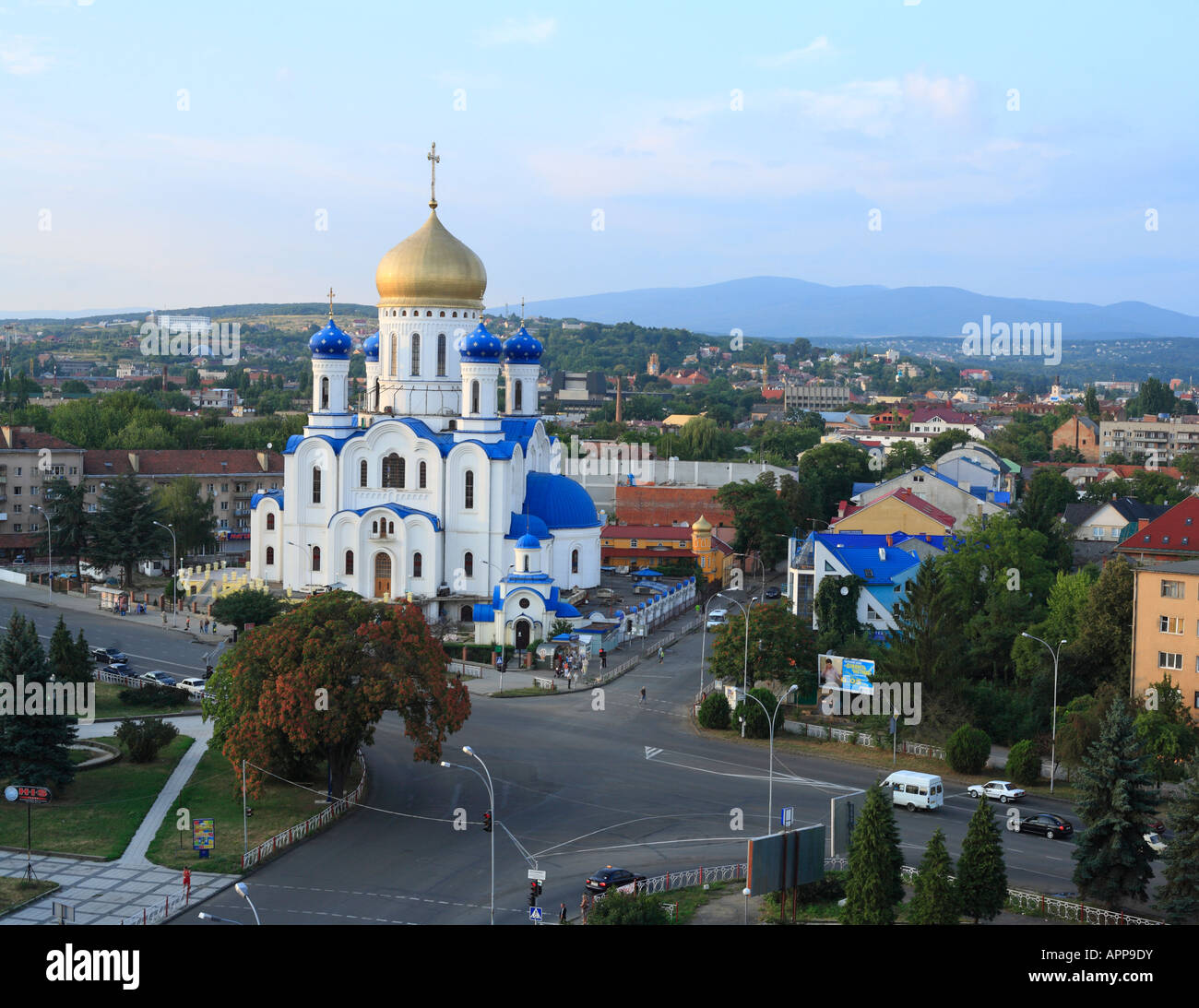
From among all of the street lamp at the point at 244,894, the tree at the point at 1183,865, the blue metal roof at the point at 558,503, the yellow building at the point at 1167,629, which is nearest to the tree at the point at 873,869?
the tree at the point at 1183,865

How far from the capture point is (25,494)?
7694 cm

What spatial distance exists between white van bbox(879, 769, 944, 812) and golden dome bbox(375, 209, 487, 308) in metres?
34.5

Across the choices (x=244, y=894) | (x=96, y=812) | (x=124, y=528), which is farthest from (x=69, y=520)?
(x=244, y=894)

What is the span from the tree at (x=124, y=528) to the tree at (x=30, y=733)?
2812cm

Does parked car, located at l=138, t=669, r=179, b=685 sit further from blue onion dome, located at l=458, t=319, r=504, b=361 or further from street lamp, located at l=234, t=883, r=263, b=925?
street lamp, located at l=234, t=883, r=263, b=925

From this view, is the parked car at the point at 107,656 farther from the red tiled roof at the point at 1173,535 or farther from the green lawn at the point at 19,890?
the red tiled roof at the point at 1173,535

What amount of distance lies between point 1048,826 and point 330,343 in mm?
36906

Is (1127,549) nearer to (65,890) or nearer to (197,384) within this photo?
(65,890)

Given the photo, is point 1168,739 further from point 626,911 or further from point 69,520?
point 69,520

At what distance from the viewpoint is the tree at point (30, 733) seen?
34062 millimetres

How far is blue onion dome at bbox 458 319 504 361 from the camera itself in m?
58.1
